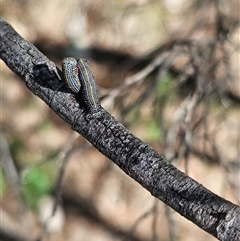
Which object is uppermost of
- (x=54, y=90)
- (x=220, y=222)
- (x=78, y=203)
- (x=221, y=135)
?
(x=221, y=135)

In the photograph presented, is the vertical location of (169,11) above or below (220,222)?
above

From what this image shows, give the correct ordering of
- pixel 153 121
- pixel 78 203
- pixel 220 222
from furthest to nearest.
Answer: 1. pixel 78 203
2. pixel 153 121
3. pixel 220 222

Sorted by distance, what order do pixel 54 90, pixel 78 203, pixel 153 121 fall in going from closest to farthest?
pixel 54 90 < pixel 153 121 < pixel 78 203

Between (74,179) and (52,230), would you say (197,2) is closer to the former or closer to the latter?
(74,179)

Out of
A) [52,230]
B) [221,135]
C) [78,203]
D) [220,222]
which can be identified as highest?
[221,135]

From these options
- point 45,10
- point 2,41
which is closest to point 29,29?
point 45,10

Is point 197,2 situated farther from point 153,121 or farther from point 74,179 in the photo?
point 74,179

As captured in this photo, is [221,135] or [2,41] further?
[221,135]

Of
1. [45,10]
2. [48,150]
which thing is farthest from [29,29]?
[48,150]

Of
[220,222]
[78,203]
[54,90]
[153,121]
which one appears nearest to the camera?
[220,222]
